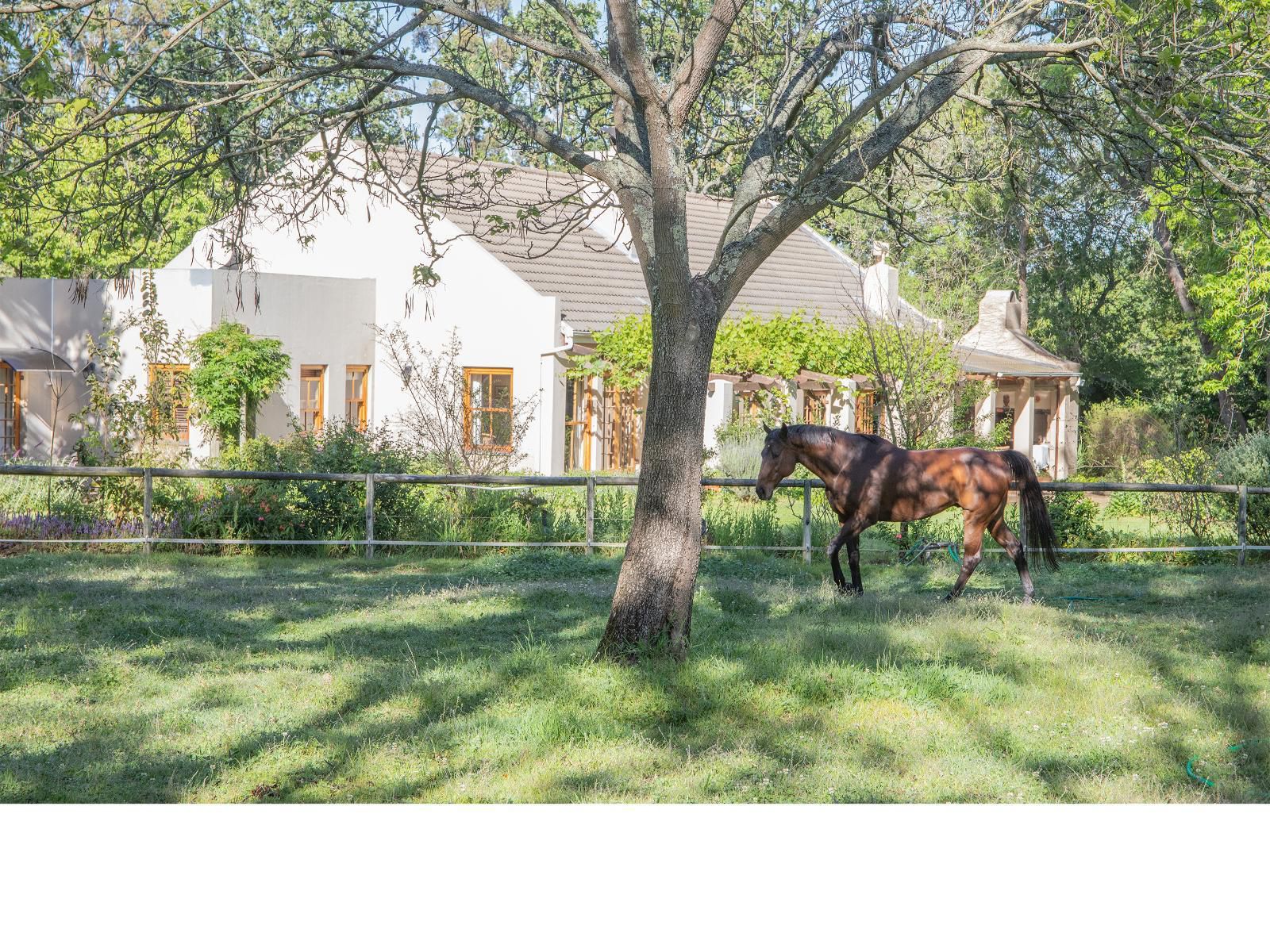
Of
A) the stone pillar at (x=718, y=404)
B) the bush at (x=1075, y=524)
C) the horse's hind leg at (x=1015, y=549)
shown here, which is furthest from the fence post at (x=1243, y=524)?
the stone pillar at (x=718, y=404)

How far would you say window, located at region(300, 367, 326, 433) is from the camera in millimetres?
24156

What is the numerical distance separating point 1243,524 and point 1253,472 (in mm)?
1493

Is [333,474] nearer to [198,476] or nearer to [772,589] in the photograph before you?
[198,476]

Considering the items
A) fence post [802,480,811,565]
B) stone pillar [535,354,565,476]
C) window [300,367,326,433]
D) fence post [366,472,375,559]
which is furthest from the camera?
window [300,367,326,433]

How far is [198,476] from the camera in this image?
1392cm

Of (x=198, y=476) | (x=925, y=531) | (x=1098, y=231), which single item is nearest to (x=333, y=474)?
(x=198, y=476)

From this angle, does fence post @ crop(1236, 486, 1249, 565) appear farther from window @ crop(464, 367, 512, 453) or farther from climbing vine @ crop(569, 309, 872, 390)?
window @ crop(464, 367, 512, 453)

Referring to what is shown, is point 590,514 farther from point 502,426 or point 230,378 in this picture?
point 502,426

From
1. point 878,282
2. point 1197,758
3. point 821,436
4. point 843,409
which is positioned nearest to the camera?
point 1197,758

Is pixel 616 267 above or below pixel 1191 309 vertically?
above

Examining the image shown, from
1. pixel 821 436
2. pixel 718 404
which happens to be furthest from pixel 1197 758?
pixel 718 404

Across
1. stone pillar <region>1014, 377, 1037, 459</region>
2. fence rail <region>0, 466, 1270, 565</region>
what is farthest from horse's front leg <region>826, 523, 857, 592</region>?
stone pillar <region>1014, 377, 1037, 459</region>

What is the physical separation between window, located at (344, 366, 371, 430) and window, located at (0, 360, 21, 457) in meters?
7.06

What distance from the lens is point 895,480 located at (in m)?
11.6
